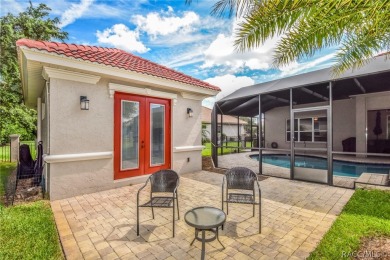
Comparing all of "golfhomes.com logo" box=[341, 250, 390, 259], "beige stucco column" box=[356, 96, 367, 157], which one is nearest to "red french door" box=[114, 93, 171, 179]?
"golfhomes.com logo" box=[341, 250, 390, 259]

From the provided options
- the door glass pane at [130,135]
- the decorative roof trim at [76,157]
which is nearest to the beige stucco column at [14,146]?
the decorative roof trim at [76,157]

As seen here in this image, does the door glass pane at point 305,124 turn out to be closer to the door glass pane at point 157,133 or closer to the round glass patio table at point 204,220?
the door glass pane at point 157,133

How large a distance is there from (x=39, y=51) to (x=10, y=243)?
4116 mm

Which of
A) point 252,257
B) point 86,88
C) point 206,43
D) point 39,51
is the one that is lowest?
point 252,257

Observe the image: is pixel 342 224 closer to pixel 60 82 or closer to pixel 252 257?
pixel 252 257

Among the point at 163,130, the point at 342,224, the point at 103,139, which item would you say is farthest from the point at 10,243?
the point at 342,224

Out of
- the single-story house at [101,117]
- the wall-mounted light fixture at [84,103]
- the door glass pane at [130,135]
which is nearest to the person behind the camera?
the single-story house at [101,117]

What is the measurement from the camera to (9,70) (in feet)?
50.9

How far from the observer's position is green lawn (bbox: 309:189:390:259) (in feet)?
9.87

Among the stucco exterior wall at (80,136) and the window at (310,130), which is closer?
the stucco exterior wall at (80,136)

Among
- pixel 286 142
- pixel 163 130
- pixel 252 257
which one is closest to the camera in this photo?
pixel 252 257

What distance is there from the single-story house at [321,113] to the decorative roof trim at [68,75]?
246 inches

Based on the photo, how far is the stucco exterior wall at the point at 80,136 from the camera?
17.1 ft

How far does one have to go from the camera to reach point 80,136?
562cm
